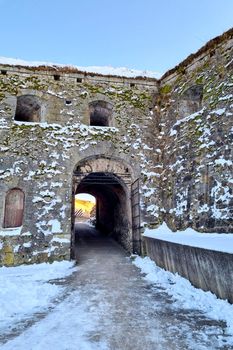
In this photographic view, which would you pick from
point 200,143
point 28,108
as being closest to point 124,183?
point 200,143

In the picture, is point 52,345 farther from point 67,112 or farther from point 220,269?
point 67,112

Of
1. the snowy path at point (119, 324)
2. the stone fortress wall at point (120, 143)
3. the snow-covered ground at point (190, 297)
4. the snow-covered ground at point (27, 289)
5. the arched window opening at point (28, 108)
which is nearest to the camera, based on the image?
the snowy path at point (119, 324)

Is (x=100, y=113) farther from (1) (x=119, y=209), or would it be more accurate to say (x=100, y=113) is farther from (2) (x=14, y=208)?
(2) (x=14, y=208)

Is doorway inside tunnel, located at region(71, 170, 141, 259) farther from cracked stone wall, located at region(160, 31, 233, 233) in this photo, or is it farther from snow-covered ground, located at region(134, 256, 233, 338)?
snow-covered ground, located at region(134, 256, 233, 338)

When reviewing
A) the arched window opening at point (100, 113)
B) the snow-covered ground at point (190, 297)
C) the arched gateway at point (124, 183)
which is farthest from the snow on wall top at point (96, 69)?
the snow-covered ground at point (190, 297)

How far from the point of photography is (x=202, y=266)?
5000 millimetres

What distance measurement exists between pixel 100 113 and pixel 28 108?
2841 millimetres

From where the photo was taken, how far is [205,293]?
4.89 meters

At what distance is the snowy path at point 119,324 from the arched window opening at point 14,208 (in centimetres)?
345

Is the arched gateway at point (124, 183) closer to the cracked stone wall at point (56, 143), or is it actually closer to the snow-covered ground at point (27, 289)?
the cracked stone wall at point (56, 143)

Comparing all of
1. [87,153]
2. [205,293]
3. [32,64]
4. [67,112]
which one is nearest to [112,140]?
[87,153]

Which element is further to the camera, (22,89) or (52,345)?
(22,89)

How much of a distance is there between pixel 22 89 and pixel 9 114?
1119 mm

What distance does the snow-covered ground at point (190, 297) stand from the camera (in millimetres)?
4129
